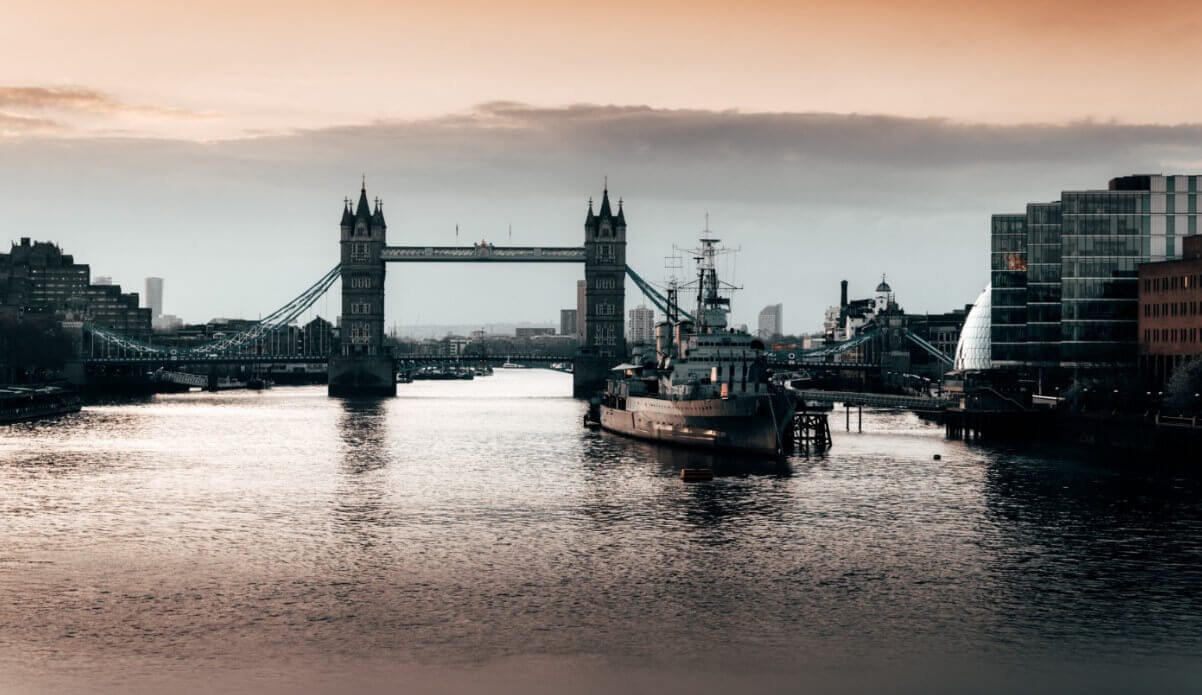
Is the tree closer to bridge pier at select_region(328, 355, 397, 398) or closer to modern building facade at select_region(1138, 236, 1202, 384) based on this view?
modern building facade at select_region(1138, 236, 1202, 384)

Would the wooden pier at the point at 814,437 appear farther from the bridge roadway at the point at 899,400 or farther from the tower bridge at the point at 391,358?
the tower bridge at the point at 391,358

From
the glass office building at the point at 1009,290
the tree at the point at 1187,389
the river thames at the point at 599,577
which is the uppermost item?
the glass office building at the point at 1009,290

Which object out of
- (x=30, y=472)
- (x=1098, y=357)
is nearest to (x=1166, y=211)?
(x=1098, y=357)

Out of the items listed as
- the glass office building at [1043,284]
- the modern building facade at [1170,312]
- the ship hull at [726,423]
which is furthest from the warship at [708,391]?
the glass office building at [1043,284]

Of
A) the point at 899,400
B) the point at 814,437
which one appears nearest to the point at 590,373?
the point at 899,400

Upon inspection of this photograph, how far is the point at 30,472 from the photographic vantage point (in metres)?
65.4

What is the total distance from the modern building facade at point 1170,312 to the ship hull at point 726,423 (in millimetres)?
29788

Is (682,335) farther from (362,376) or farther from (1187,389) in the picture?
(362,376)

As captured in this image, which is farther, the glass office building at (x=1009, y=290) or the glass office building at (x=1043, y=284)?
the glass office building at (x=1009, y=290)

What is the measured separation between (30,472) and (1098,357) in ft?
239

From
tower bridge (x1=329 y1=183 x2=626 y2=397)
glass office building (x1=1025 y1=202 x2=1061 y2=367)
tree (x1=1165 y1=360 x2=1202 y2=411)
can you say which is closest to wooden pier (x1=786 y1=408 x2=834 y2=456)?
tree (x1=1165 y1=360 x2=1202 y2=411)

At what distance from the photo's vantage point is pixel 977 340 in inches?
5512

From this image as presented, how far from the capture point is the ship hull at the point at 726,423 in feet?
235

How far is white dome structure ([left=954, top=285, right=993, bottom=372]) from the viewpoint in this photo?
13838cm
